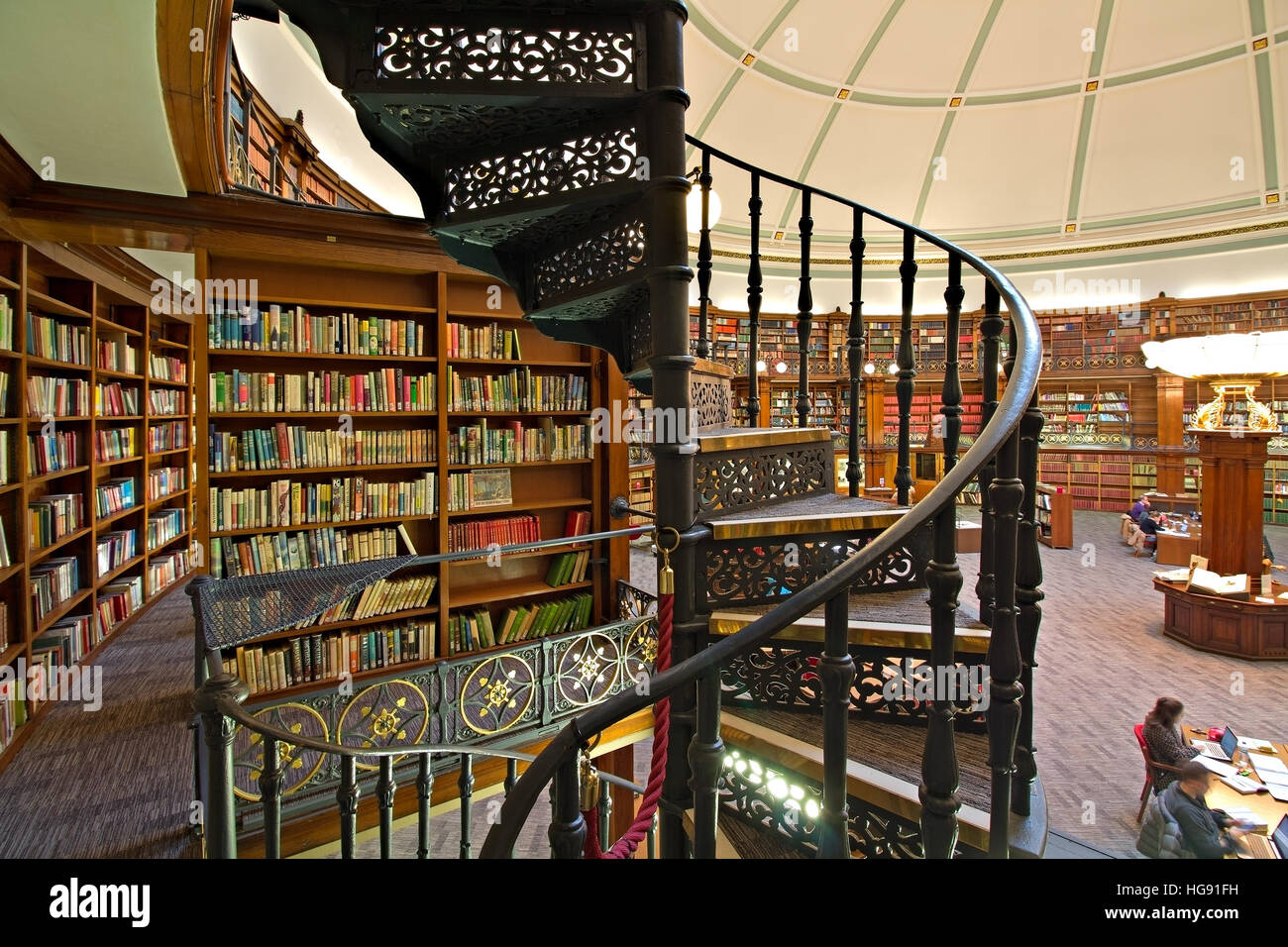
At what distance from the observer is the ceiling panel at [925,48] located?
25.7 feet

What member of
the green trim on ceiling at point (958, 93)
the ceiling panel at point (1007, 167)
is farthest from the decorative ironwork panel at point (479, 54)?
the ceiling panel at point (1007, 167)

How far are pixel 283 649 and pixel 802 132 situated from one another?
952 cm

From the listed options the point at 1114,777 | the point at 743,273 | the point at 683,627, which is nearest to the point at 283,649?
the point at 683,627

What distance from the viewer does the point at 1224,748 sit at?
3.30m

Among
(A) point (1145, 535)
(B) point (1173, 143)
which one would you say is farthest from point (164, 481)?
(B) point (1173, 143)

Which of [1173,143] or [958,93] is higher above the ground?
[958,93]

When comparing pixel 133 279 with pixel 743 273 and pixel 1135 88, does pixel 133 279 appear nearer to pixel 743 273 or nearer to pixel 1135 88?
pixel 743 273

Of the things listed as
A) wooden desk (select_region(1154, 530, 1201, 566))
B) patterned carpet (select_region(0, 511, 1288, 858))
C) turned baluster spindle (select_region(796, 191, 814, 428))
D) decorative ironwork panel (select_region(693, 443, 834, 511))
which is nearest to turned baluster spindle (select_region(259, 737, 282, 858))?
patterned carpet (select_region(0, 511, 1288, 858))

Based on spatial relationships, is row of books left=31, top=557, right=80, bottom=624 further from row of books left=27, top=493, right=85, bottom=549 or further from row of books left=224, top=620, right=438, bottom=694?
row of books left=224, top=620, right=438, bottom=694

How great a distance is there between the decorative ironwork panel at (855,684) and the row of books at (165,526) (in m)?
5.13

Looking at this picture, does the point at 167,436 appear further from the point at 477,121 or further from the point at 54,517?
the point at 477,121

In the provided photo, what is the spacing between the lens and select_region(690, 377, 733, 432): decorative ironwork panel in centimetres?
192

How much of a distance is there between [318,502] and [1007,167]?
1126cm

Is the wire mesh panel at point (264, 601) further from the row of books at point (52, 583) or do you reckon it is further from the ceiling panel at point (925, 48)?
the ceiling panel at point (925, 48)
